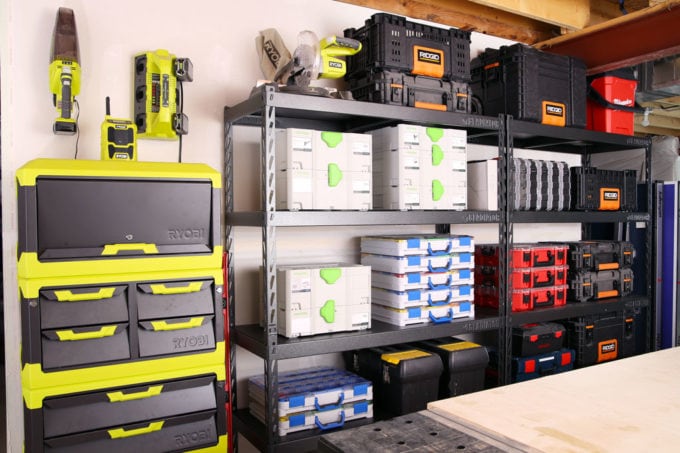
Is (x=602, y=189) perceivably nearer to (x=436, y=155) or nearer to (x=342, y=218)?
(x=436, y=155)

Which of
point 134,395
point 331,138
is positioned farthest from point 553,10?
point 134,395

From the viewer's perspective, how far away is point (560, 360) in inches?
146

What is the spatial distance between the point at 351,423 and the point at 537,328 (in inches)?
57.9

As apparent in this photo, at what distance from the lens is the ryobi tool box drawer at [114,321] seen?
2.11 m

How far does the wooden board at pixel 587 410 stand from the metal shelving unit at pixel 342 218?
3.70ft

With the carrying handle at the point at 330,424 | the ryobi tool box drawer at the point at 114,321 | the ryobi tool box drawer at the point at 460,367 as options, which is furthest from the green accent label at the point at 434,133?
the carrying handle at the point at 330,424

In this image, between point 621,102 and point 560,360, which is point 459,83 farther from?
point 560,360

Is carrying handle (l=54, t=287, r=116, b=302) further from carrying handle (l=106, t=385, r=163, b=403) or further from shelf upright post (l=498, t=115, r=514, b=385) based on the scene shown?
shelf upright post (l=498, t=115, r=514, b=385)

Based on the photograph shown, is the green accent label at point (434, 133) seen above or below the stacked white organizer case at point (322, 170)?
above

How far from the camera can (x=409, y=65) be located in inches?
123

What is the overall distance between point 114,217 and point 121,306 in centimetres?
35

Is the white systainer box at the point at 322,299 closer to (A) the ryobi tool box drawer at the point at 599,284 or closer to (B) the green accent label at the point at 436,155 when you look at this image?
(B) the green accent label at the point at 436,155

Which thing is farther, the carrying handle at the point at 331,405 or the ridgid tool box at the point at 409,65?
the ridgid tool box at the point at 409,65

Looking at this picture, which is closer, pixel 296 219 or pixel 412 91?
pixel 296 219
